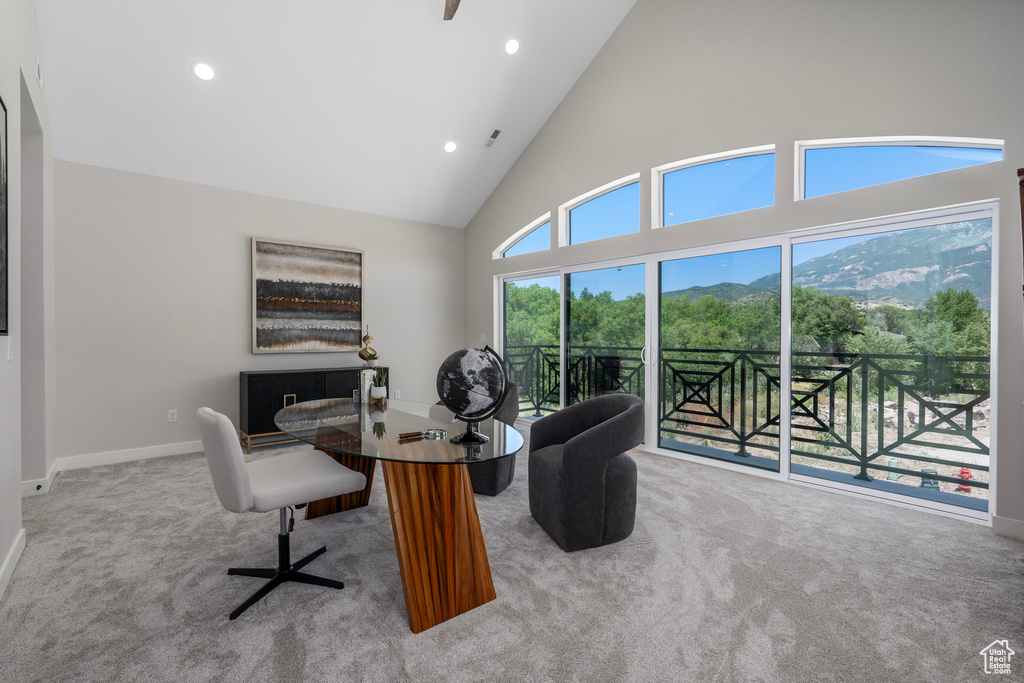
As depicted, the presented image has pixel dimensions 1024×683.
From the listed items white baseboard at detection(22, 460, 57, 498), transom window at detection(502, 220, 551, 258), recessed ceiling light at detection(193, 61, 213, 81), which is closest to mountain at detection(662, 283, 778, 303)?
transom window at detection(502, 220, 551, 258)

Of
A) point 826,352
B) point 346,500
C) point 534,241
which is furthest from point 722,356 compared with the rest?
point 346,500

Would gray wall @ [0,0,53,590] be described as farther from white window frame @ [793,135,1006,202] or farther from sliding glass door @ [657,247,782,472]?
white window frame @ [793,135,1006,202]

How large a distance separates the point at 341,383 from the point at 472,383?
323cm

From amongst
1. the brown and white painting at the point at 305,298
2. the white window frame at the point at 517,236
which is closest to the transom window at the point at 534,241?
the white window frame at the point at 517,236

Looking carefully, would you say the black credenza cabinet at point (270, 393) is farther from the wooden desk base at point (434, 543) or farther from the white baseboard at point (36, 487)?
the wooden desk base at point (434, 543)

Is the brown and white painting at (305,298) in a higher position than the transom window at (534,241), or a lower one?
lower

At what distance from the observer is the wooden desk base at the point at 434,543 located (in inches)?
69.6

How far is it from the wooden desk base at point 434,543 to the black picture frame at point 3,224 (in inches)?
73.2

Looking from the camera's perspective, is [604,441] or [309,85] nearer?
[604,441]

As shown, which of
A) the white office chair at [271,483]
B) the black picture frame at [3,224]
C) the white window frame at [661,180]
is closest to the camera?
the white office chair at [271,483]

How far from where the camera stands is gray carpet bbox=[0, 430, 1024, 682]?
1.53 meters

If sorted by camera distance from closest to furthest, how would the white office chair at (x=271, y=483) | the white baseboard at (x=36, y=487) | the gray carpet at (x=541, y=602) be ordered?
the gray carpet at (x=541, y=602) → the white office chair at (x=271, y=483) → the white baseboard at (x=36, y=487)

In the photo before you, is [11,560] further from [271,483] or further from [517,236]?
[517,236]

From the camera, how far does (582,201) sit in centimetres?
491
